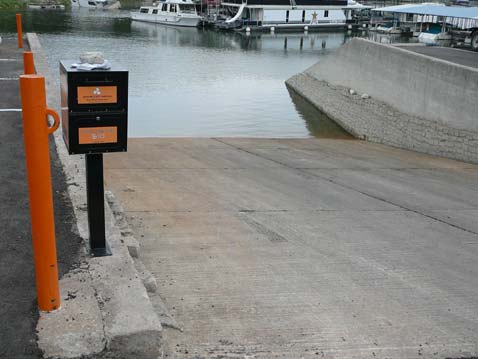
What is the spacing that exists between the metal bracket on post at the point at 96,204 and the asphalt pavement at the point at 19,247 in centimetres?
19

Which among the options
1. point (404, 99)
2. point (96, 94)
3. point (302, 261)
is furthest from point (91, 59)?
point (404, 99)

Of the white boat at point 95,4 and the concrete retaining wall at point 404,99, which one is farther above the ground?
the white boat at point 95,4

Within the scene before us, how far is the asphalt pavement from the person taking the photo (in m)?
3.54

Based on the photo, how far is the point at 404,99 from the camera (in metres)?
20.3

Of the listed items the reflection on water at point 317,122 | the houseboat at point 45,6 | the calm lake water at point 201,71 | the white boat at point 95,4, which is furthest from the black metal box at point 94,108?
the white boat at point 95,4

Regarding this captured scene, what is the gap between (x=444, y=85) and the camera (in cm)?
1773

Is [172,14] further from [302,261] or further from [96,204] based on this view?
[96,204]

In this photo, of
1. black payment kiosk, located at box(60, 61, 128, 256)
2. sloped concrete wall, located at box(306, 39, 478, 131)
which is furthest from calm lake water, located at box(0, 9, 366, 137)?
black payment kiosk, located at box(60, 61, 128, 256)

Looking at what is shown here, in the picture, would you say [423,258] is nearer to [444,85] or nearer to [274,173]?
[274,173]

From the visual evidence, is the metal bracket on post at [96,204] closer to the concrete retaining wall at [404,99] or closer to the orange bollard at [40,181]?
the orange bollard at [40,181]

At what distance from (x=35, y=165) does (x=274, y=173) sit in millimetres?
8517

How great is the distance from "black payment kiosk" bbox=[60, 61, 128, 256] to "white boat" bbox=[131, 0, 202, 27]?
7316cm

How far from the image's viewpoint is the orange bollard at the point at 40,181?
3479 mm

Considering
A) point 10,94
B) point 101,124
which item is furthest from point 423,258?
point 10,94
